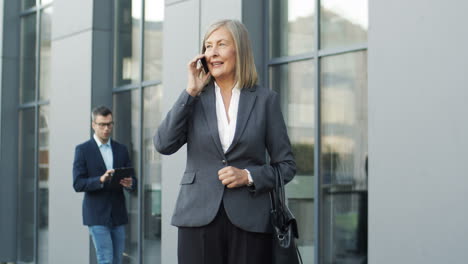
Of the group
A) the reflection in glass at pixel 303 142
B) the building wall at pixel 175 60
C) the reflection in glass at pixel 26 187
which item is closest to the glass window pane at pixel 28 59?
the reflection in glass at pixel 26 187

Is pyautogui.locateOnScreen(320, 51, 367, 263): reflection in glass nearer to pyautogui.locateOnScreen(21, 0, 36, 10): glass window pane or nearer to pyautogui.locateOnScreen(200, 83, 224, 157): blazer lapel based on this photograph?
pyautogui.locateOnScreen(200, 83, 224, 157): blazer lapel

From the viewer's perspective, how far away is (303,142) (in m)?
7.48

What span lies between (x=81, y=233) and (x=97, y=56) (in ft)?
8.20

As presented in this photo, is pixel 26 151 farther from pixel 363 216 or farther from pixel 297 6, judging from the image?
pixel 363 216

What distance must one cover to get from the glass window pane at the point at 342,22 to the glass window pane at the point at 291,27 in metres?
0.17

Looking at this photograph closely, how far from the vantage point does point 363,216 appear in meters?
→ 6.82

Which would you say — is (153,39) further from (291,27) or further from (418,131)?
(418,131)

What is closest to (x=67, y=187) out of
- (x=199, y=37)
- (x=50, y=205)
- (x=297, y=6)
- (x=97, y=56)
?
(x=50, y=205)

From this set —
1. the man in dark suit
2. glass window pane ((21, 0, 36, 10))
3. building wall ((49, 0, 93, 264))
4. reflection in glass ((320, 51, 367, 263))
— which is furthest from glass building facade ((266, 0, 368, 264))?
glass window pane ((21, 0, 36, 10))

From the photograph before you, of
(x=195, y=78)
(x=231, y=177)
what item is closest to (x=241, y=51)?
(x=195, y=78)

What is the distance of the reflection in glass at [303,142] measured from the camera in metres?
7.39

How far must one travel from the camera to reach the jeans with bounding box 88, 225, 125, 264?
25.1 ft

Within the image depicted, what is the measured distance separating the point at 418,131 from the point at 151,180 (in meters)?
5.13

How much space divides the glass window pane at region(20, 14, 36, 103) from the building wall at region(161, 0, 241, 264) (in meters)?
5.38
